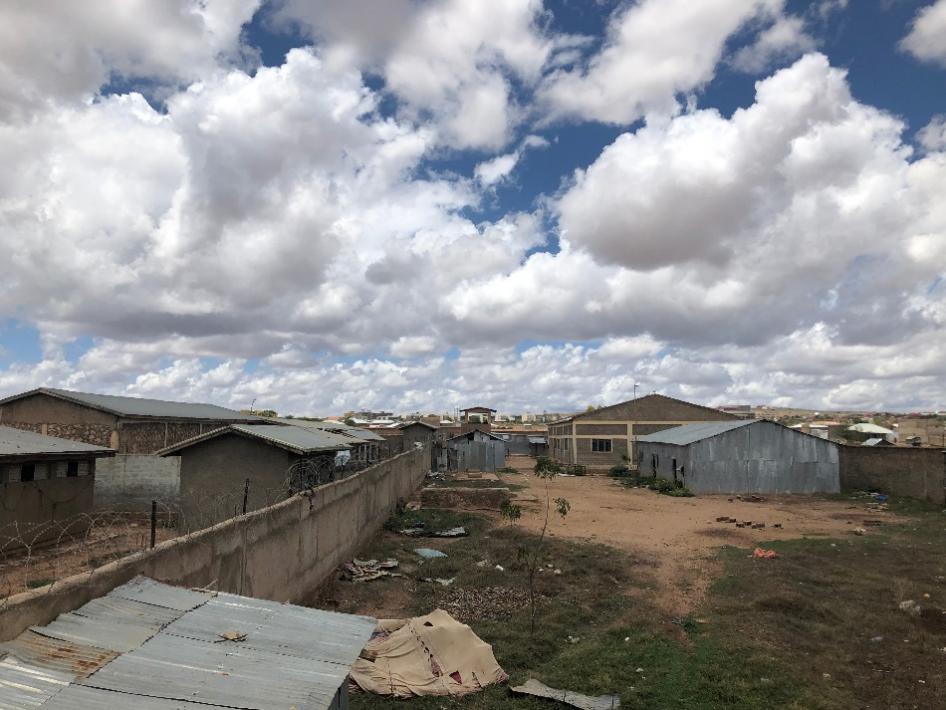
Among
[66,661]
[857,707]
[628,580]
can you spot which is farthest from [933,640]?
[66,661]

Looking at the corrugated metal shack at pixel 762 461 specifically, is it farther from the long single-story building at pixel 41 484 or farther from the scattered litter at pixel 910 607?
the long single-story building at pixel 41 484

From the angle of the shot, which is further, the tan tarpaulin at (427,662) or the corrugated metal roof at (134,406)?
the corrugated metal roof at (134,406)

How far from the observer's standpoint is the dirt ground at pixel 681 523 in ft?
55.6

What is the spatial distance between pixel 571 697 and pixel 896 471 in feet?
108

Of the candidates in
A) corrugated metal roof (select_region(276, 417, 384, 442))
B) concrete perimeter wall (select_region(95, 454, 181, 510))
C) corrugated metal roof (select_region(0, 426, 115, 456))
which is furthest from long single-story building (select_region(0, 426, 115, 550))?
corrugated metal roof (select_region(276, 417, 384, 442))

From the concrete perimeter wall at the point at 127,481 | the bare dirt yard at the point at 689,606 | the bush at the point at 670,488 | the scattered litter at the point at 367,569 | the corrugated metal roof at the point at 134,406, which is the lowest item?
the bush at the point at 670,488

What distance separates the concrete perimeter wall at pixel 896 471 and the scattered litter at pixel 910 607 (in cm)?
2087

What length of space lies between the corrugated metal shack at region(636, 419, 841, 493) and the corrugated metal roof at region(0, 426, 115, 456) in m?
31.4

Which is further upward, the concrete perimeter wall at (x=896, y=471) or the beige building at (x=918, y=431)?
the beige building at (x=918, y=431)

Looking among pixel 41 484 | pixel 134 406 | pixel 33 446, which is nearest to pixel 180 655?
pixel 33 446

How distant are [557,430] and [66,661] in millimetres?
70212

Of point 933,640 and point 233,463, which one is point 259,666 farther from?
point 233,463

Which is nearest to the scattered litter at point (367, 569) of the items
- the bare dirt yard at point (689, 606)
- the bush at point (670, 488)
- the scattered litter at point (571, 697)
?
the bare dirt yard at point (689, 606)

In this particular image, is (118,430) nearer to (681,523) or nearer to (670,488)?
(681,523)
